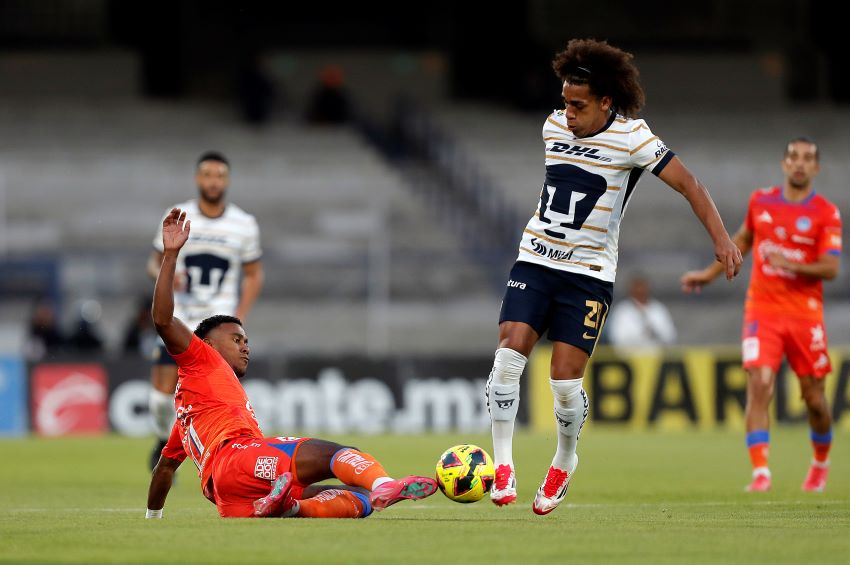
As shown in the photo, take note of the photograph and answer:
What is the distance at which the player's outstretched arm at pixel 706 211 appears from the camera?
8.16 m

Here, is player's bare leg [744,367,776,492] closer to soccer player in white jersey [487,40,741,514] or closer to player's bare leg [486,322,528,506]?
soccer player in white jersey [487,40,741,514]

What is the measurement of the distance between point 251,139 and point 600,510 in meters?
22.5

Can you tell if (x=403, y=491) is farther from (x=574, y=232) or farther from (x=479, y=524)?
(x=574, y=232)

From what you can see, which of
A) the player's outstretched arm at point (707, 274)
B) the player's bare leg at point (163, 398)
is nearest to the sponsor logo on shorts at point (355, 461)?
the player's outstretched arm at point (707, 274)

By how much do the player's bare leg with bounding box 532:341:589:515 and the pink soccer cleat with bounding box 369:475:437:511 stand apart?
1388mm

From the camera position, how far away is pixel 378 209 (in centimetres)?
2477

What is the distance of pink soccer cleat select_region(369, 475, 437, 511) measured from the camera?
23.9 ft

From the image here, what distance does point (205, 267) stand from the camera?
12219mm

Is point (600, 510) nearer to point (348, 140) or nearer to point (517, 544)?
point (517, 544)

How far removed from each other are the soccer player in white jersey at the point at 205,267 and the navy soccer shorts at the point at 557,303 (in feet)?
13.2

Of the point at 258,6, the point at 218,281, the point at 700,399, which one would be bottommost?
the point at 700,399

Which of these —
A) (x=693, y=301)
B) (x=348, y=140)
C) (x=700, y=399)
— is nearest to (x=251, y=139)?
(x=348, y=140)

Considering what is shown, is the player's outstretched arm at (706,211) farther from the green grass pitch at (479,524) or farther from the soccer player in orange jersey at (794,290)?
the soccer player in orange jersey at (794,290)

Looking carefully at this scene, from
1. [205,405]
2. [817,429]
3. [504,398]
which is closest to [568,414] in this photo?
[504,398]
